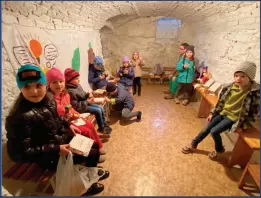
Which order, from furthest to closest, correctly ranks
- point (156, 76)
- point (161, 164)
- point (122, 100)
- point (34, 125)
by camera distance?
point (156, 76) < point (122, 100) < point (161, 164) < point (34, 125)

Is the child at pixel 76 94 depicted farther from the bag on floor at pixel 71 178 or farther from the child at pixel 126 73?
the child at pixel 126 73

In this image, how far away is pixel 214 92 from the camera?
3.36 meters

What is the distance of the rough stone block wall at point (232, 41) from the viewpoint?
2.28m

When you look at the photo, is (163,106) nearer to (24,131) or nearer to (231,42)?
(231,42)

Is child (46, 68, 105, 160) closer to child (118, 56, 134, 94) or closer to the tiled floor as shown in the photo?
the tiled floor

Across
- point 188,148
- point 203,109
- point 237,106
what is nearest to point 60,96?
point 188,148

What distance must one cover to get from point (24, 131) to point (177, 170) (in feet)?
6.22

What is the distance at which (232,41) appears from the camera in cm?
291

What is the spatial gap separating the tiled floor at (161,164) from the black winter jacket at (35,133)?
0.83 m

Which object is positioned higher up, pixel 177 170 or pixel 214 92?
pixel 214 92

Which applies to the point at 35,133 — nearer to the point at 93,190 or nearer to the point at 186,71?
the point at 93,190

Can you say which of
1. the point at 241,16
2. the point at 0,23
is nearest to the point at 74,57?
the point at 0,23

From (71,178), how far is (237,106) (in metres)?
2.18

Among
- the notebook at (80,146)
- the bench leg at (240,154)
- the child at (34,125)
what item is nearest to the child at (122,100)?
the notebook at (80,146)
